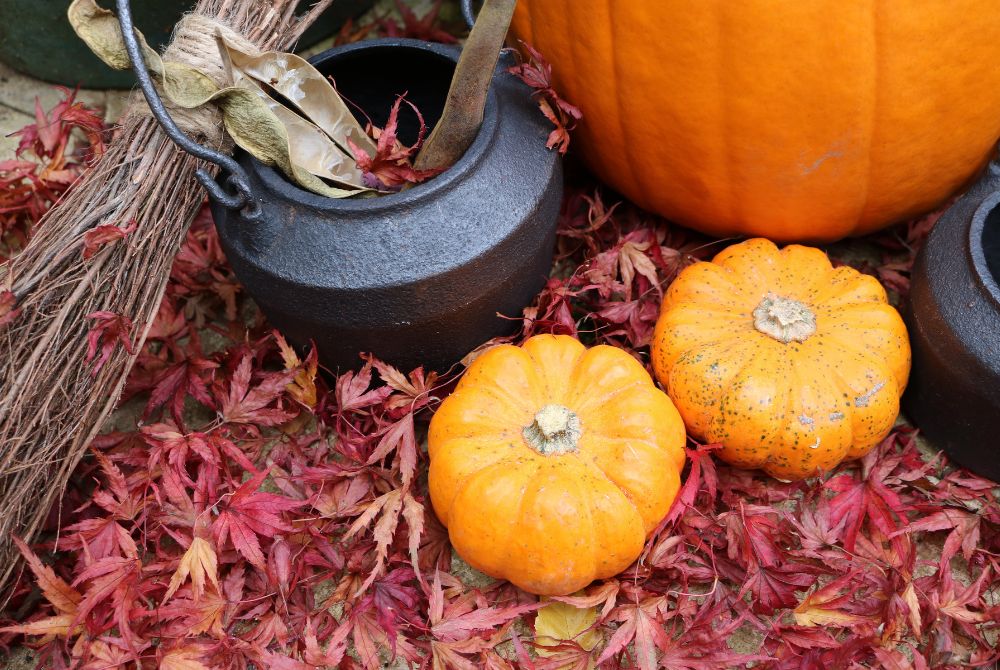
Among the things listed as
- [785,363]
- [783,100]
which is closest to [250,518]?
[785,363]

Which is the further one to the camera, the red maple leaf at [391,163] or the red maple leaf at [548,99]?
the red maple leaf at [548,99]

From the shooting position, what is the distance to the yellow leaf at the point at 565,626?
167cm

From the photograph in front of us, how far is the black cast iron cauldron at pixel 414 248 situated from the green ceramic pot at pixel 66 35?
97 centimetres

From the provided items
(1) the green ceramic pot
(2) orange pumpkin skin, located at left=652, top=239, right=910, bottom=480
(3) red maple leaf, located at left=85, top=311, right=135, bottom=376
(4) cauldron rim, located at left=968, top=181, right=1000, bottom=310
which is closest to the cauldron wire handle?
(3) red maple leaf, located at left=85, top=311, right=135, bottom=376

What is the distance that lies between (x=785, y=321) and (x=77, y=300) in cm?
149

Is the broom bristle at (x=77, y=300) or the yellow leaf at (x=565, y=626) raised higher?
the broom bristle at (x=77, y=300)

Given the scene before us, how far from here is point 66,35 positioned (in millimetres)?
2662

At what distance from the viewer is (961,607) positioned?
5.36ft

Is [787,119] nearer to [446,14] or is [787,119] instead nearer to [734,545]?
[734,545]

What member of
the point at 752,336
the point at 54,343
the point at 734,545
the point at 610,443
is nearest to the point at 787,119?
the point at 752,336

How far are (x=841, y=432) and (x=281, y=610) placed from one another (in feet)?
3.97

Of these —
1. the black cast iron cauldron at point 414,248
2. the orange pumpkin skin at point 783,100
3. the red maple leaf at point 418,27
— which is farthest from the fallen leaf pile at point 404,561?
the red maple leaf at point 418,27

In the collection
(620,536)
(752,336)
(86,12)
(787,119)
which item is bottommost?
(620,536)

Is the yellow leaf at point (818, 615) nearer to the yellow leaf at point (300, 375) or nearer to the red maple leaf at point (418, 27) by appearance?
the yellow leaf at point (300, 375)
